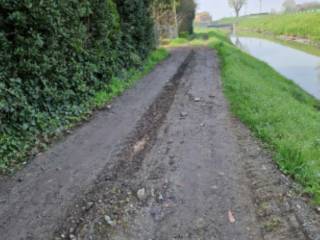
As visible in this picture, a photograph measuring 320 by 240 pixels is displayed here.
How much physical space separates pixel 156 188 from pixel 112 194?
0.51 metres

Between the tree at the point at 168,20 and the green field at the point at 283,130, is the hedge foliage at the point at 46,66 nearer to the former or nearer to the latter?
the green field at the point at 283,130

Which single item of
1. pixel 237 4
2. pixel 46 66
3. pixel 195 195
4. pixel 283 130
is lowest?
pixel 195 195

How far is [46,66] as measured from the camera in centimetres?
599

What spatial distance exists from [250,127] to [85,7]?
441cm

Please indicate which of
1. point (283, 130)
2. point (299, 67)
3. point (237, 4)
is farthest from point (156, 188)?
point (237, 4)

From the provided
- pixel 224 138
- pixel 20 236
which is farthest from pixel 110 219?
pixel 224 138

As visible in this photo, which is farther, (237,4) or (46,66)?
(237,4)

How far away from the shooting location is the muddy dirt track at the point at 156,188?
3230 mm

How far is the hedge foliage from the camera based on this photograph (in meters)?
5.15

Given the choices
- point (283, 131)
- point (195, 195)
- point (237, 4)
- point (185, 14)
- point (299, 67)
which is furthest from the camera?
point (237, 4)

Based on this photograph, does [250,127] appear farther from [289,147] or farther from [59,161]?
[59,161]

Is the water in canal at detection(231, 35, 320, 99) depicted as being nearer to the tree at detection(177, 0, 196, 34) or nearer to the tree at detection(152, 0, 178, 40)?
the tree at detection(152, 0, 178, 40)

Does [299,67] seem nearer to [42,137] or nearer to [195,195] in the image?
[42,137]

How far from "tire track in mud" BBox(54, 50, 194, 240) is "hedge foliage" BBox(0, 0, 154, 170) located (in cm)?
142
